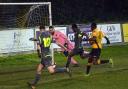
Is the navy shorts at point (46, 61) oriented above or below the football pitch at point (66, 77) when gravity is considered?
above

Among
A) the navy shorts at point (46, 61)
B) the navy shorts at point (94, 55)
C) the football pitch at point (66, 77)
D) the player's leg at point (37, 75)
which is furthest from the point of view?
the navy shorts at point (94, 55)

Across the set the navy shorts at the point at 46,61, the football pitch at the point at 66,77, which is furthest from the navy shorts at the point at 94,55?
the navy shorts at the point at 46,61

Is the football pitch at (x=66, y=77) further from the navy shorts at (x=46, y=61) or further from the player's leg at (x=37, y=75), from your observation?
the navy shorts at (x=46, y=61)

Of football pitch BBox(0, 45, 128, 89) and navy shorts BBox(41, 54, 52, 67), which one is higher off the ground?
navy shorts BBox(41, 54, 52, 67)

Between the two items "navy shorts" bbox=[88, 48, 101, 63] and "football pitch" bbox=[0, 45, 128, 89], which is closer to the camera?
"football pitch" bbox=[0, 45, 128, 89]

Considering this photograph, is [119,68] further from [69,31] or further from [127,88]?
[69,31]

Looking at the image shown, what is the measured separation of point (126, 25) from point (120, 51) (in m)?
4.67

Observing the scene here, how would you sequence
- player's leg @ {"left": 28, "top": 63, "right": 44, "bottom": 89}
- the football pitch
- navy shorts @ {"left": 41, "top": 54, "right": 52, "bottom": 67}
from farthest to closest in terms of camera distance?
1. the football pitch
2. player's leg @ {"left": 28, "top": 63, "right": 44, "bottom": 89}
3. navy shorts @ {"left": 41, "top": 54, "right": 52, "bottom": 67}

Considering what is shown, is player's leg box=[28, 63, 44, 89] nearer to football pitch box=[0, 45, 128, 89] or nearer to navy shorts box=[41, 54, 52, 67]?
navy shorts box=[41, 54, 52, 67]

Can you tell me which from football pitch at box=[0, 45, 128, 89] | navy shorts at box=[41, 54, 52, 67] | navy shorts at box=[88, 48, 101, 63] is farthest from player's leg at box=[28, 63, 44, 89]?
navy shorts at box=[88, 48, 101, 63]

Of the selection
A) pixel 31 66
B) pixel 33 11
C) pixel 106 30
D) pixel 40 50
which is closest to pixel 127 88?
pixel 40 50

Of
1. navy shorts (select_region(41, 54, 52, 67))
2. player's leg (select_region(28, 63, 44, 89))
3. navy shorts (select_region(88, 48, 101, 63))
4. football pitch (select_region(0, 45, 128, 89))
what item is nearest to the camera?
navy shorts (select_region(41, 54, 52, 67))

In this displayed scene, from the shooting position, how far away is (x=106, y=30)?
117 feet

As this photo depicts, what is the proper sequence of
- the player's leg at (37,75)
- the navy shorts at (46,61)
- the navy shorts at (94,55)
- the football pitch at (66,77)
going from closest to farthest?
the navy shorts at (46,61)
the player's leg at (37,75)
the football pitch at (66,77)
the navy shorts at (94,55)
